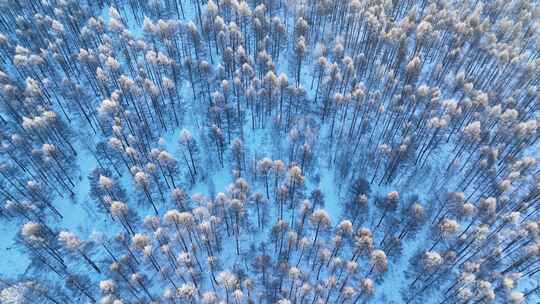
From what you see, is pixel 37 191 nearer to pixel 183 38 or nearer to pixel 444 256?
pixel 183 38

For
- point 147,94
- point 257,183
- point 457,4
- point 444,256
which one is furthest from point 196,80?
point 457,4

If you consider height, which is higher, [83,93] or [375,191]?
[83,93]

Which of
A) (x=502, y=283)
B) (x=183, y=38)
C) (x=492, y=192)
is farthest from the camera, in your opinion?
(x=183, y=38)

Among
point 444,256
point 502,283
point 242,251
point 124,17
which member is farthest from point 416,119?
point 124,17

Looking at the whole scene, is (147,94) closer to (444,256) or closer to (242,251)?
(242,251)

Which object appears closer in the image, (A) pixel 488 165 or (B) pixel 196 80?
(A) pixel 488 165

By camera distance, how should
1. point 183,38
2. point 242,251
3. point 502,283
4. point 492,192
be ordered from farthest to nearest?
point 183,38 < point 492,192 < point 242,251 < point 502,283

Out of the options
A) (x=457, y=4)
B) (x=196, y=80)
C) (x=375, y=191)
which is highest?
(x=457, y=4)
